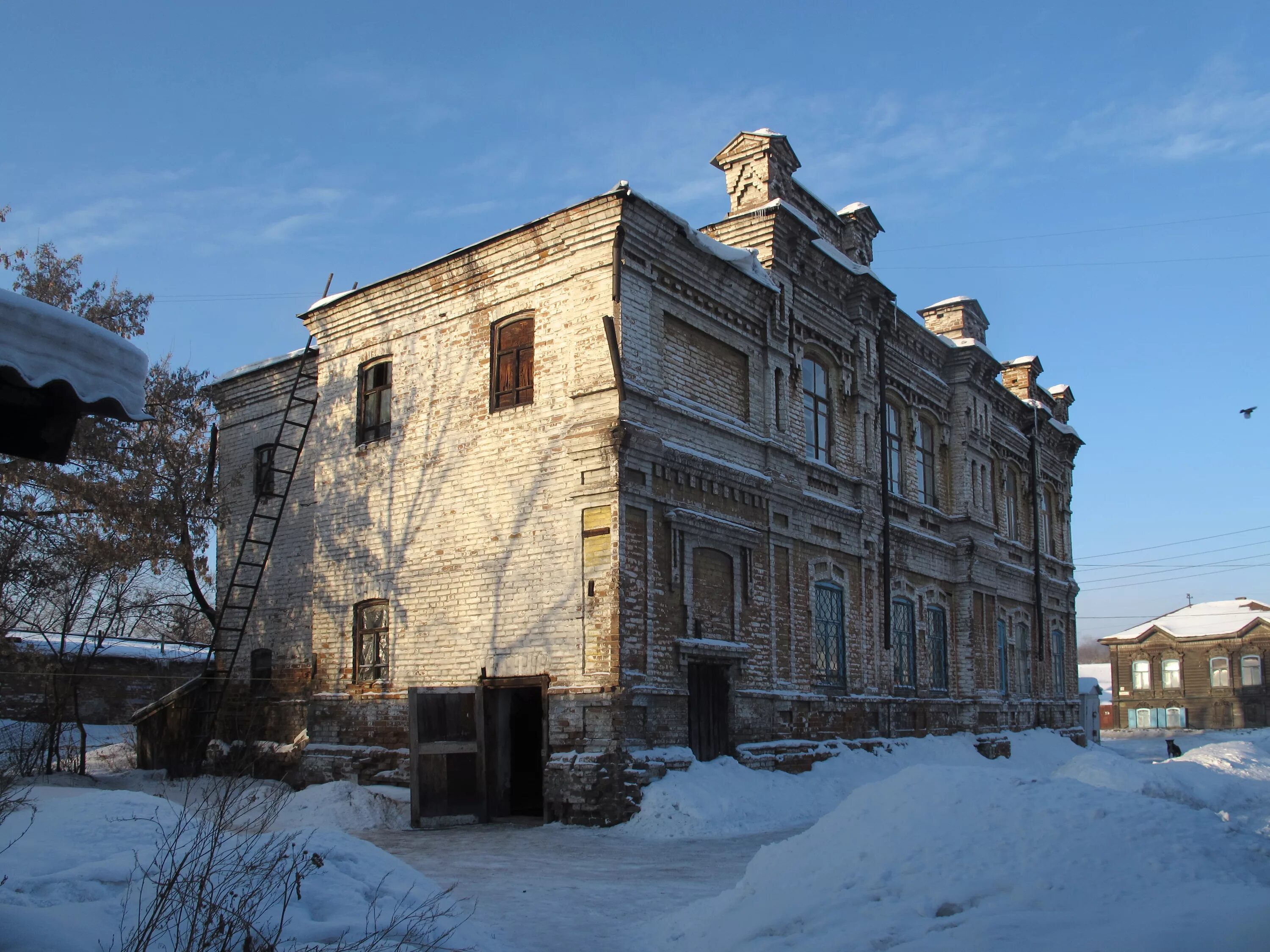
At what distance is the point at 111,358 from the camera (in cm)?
351

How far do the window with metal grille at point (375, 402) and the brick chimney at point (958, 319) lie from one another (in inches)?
545

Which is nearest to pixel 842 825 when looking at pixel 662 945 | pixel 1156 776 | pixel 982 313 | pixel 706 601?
pixel 662 945

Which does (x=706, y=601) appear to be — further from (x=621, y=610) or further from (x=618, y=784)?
(x=618, y=784)

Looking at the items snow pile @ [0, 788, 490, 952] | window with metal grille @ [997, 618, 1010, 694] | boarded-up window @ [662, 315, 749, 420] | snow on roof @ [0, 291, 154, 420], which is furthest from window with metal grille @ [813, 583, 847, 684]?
snow on roof @ [0, 291, 154, 420]

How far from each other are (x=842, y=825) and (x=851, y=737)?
11.0m

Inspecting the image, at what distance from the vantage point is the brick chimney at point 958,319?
25.2 metres

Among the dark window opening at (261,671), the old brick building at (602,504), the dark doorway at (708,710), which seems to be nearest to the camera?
the old brick building at (602,504)

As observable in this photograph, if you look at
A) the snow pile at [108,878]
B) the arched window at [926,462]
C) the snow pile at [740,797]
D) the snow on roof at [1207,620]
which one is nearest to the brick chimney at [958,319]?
the arched window at [926,462]

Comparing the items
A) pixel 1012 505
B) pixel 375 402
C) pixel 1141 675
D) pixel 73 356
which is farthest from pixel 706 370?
pixel 1141 675

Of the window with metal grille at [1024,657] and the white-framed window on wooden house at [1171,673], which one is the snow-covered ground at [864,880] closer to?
the window with metal grille at [1024,657]

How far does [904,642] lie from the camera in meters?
20.1

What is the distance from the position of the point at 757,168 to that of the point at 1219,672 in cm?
5087

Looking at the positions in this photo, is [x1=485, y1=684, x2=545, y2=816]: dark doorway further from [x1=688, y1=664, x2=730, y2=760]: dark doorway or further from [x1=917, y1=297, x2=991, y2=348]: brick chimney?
[x1=917, y1=297, x2=991, y2=348]: brick chimney

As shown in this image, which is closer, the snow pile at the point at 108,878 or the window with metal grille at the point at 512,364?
the snow pile at the point at 108,878
